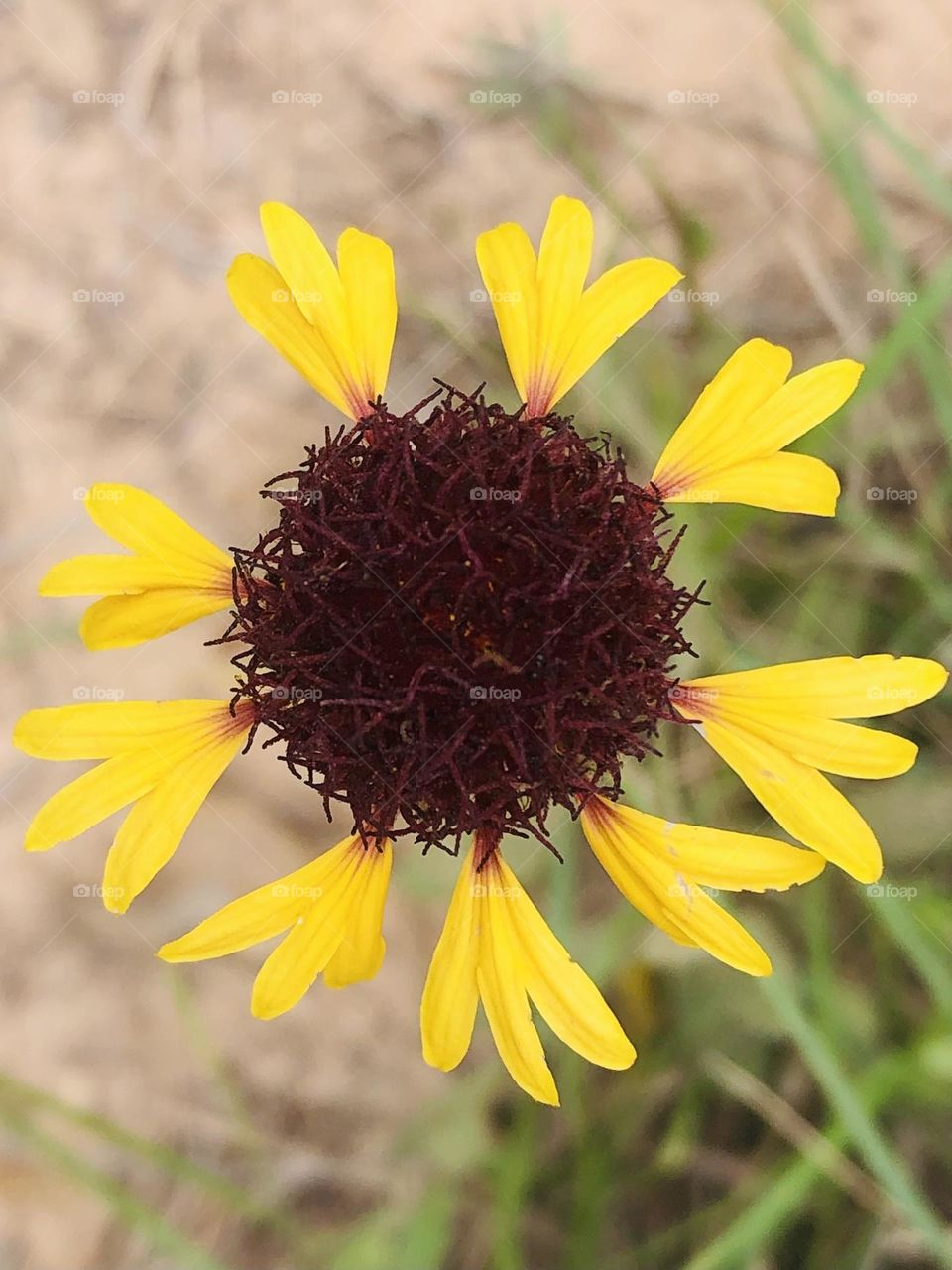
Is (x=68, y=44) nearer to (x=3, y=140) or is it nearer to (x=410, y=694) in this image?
(x=3, y=140)

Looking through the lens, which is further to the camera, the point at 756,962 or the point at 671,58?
the point at 671,58

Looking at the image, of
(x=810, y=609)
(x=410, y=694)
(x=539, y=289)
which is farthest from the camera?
(x=810, y=609)

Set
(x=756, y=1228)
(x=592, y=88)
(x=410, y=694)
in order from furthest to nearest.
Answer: (x=592, y=88) → (x=756, y=1228) → (x=410, y=694)

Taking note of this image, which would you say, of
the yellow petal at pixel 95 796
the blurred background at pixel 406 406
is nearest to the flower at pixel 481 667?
the yellow petal at pixel 95 796

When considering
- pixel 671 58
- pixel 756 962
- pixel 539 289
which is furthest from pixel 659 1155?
pixel 671 58

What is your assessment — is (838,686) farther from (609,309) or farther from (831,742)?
(609,309)

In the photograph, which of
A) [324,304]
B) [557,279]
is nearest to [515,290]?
[557,279]
